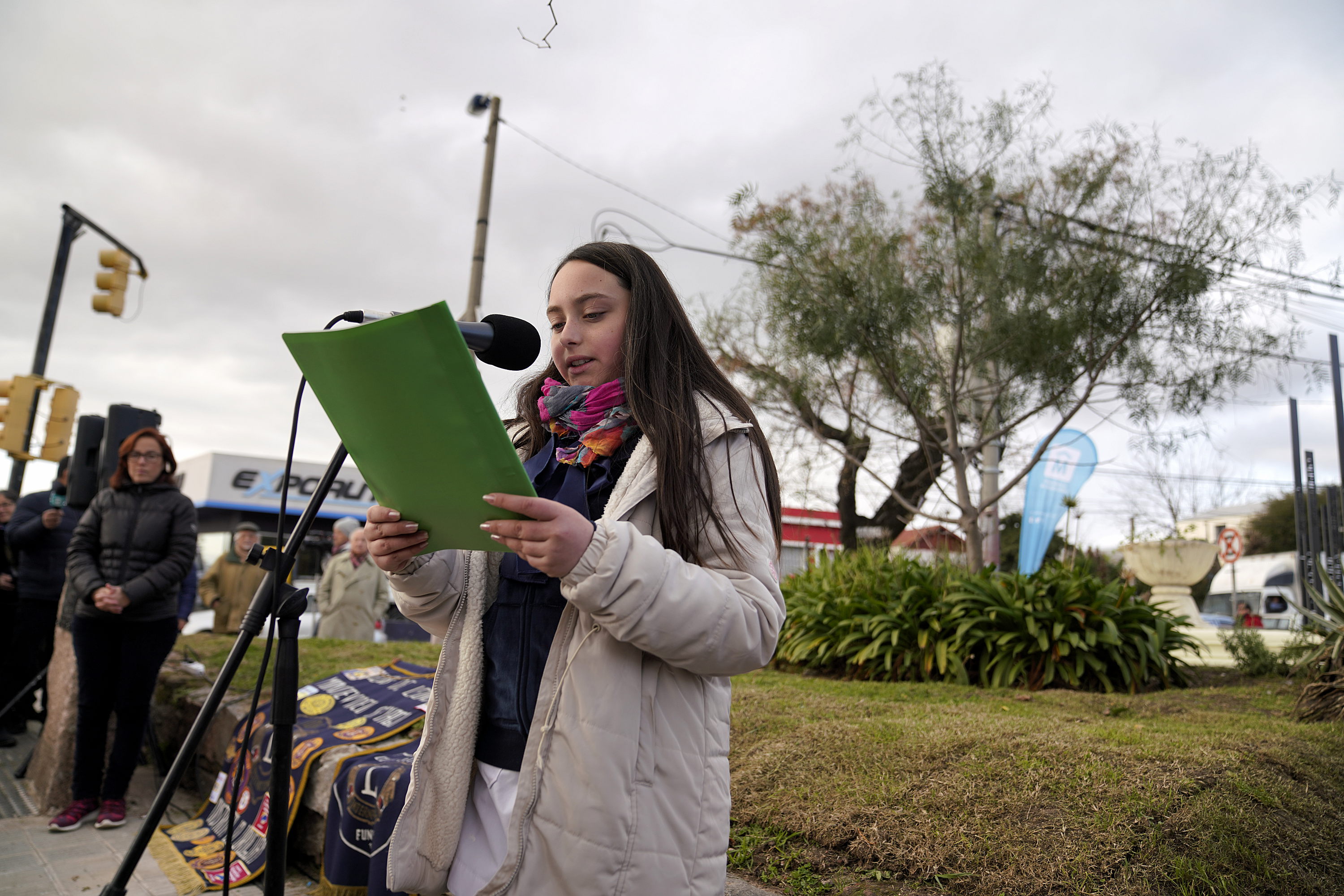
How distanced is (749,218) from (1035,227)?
3.02 meters

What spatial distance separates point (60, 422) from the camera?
10.0 meters

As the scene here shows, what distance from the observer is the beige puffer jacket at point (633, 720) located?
1.26m

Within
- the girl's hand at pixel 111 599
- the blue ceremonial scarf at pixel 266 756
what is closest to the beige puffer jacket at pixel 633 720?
the blue ceremonial scarf at pixel 266 756

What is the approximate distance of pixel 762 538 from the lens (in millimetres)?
1439

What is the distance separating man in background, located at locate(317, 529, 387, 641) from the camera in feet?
28.9

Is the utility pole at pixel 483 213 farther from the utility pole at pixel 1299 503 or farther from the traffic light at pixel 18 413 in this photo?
the utility pole at pixel 1299 503

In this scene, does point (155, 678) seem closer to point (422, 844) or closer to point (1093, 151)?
point (422, 844)

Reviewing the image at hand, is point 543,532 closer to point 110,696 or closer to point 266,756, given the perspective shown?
point 266,756

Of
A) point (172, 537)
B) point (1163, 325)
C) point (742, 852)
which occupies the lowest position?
point (742, 852)

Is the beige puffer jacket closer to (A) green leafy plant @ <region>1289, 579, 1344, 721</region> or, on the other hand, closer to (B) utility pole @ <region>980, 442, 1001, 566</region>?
(A) green leafy plant @ <region>1289, 579, 1344, 721</region>

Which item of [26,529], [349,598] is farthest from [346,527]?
[26,529]

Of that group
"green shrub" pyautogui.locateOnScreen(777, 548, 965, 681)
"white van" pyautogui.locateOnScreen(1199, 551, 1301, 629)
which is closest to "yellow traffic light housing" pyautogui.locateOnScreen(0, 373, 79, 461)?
"green shrub" pyautogui.locateOnScreen(777, 548, 965, 681)

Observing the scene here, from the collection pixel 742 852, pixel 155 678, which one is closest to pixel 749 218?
pixel 155 678

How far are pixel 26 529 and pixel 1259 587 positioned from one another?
3205 centimetres
